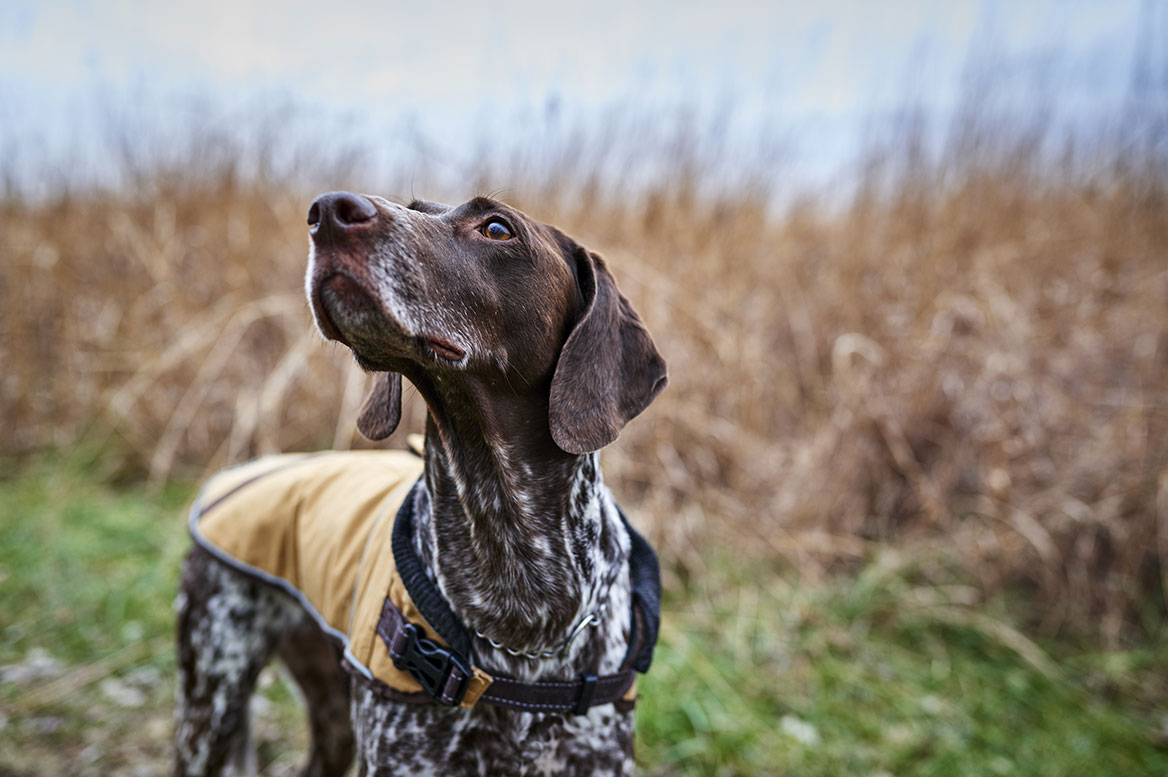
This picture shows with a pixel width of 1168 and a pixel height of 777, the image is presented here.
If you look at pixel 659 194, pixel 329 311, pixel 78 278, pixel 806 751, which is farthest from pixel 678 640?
pixel 78 278

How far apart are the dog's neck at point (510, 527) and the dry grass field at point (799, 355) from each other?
156 cm

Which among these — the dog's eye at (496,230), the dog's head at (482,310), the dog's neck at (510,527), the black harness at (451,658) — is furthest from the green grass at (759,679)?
the dog's eye at (496,230)

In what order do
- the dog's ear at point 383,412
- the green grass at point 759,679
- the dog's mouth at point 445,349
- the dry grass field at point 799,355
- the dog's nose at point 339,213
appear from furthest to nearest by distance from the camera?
1. the dry grass field at point 799,355
2. the green grass at point 759,679
3. the dog's ear at point 383,412
4. the dog's mouth at point 445,349
5. the dog's nose at point 339,213

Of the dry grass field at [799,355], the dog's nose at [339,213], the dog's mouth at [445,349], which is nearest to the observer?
the dog's nose at [339,213]

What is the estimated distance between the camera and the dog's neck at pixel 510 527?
1.85 meters

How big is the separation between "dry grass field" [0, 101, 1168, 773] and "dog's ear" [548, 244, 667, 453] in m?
1.80

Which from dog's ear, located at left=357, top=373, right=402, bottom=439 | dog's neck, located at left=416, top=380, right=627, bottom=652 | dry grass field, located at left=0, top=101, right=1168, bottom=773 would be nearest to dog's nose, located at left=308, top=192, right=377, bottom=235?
dog's neck, located at left=416, top=380, right=627, bottom=652

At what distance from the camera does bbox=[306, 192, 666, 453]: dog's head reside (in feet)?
4.95

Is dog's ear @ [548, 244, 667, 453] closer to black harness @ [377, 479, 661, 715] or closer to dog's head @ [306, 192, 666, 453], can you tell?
dog's head @ [306, 192, 666, 453]

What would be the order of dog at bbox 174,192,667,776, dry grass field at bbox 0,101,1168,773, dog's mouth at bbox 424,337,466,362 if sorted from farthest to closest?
dry grass field at bbox 0,101,1168,773
dog at bbox 174,192,667,776
dog's mouth at bbox 424,337,466,362

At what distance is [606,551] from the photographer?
200cm

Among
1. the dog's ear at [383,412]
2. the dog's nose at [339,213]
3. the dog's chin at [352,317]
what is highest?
the dog's nose at [339,213]

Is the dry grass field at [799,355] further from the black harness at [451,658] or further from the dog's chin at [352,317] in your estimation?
the dog's chin at [352,317]

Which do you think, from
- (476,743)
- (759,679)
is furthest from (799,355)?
(476,743)
